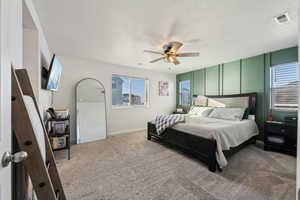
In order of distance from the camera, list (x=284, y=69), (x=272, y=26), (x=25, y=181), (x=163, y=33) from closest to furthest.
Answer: (x=25, y=181) < (x=272, y=26) < (x=163, y=33) < (x=284, y=69)

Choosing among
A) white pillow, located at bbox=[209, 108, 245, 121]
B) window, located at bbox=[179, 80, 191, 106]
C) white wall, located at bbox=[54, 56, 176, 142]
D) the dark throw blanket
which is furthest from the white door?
window, located at bbox=[179, 80, 191, 106]

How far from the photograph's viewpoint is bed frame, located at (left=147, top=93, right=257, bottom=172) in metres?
2.09

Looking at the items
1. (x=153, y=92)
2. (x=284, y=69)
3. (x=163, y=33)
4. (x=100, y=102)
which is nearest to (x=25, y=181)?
(x=163, y=33)

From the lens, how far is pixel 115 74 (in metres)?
4.20

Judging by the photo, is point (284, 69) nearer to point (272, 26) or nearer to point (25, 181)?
point (272, 26)

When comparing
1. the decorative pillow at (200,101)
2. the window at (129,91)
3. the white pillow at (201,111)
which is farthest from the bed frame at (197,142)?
the window at (129,91)

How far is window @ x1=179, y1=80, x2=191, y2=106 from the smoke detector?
3.40 m

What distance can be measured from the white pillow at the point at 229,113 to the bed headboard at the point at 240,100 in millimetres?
267

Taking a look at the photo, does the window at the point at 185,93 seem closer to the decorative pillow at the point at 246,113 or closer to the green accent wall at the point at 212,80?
the green accent wall at the point at 212,80

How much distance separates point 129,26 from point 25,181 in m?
2.22

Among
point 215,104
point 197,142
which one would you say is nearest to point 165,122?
point 197,142

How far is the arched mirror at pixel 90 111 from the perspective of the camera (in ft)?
11.3

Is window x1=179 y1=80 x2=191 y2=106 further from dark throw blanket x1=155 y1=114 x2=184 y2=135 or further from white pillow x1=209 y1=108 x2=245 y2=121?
dark throw blanket x1=155 y1=114 x2=184 y2=135

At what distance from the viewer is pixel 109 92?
13.3ft
